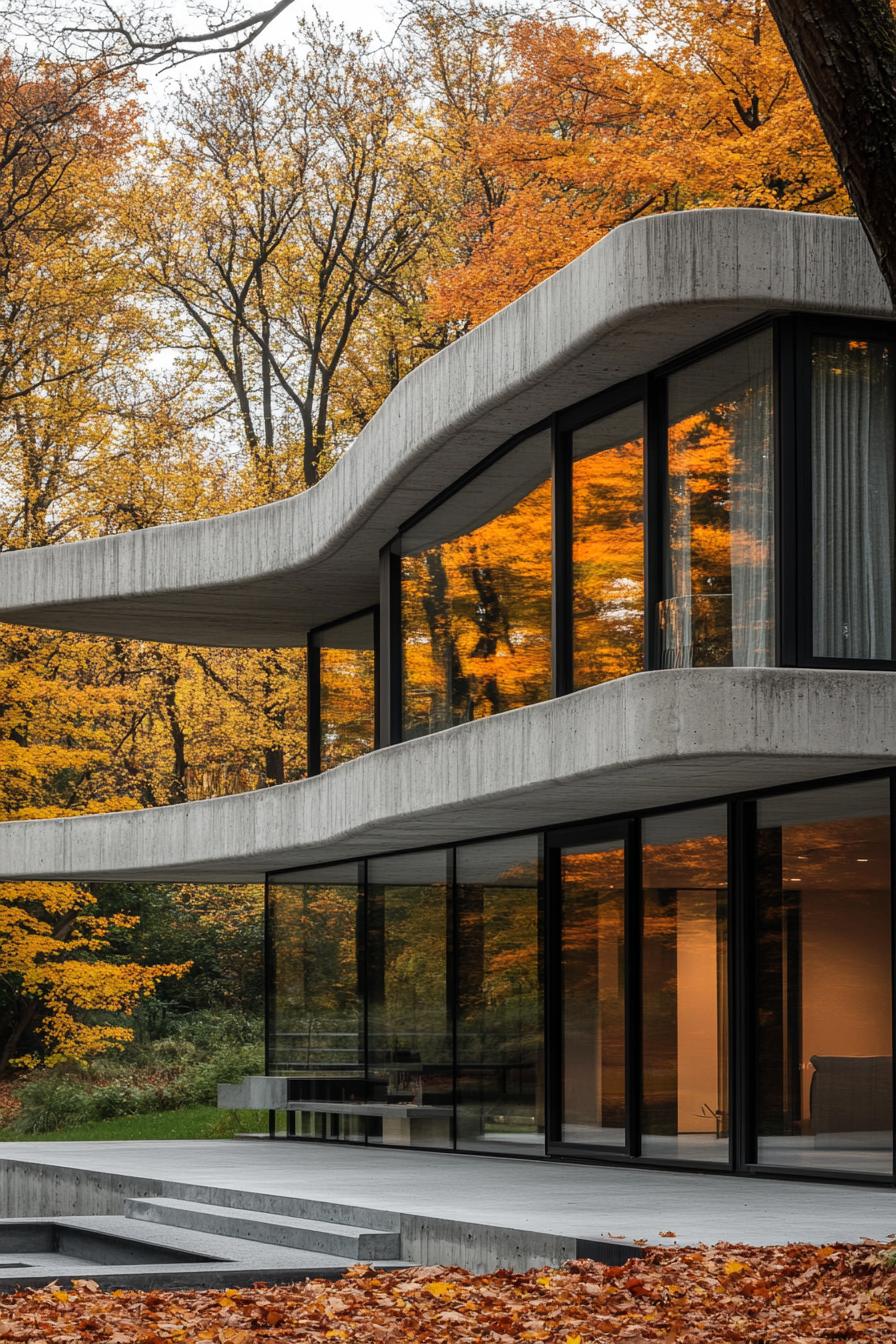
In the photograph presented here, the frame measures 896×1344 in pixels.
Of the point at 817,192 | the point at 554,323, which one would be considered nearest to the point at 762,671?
the point at 554,323

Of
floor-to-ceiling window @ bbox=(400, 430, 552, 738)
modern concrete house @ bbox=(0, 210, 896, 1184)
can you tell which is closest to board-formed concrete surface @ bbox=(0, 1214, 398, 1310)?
modern concrete house @ bbox=(0, 210, 896, 1184)

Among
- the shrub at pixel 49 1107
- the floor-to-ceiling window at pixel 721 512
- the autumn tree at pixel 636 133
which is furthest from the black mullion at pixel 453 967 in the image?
the shrub at pixel 49 1107

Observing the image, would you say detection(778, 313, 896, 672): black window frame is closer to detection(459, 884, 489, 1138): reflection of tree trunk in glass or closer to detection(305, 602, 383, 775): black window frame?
detection(459, 884, 489, 1138): reflection of tree trunk in glass

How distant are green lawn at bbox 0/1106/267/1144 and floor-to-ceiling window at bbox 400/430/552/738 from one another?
28.4 ft

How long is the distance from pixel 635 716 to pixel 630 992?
4.12 meters

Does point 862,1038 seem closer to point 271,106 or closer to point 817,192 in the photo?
point 817,192

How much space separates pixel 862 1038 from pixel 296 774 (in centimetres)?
2259

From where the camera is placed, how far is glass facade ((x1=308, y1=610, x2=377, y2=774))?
72.3 ft

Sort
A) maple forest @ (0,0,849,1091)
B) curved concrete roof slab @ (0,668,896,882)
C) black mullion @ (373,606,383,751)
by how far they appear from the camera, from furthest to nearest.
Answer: maple forest @ (0,0,849,1091)
black mullion @ (373,606,383,751)
curved concrete roof slab @ (0,668,896,882)

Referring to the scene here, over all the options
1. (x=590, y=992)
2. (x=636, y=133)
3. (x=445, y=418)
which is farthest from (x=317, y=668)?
(x=636, y=133)

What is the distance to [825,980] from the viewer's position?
44.8 ft

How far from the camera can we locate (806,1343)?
6.64m

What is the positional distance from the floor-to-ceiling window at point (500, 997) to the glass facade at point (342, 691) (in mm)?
3676

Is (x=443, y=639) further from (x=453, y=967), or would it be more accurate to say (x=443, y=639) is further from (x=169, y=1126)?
(x=169, y=1126)
